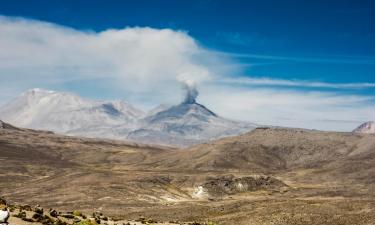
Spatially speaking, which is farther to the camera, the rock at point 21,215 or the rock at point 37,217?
the rock at point 37,217

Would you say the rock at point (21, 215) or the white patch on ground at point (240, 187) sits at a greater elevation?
the rock at point (21, 215)

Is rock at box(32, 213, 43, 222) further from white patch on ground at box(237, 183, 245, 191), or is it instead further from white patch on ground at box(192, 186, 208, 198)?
white patch on ground at box(237, 183, 245, 191)

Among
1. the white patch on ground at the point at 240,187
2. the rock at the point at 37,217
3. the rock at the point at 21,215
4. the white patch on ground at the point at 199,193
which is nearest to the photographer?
the rock at the point at 21,215

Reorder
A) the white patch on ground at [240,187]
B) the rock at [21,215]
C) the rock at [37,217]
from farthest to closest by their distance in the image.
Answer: the white patch on ground at [240,187] < the rock at [37,217] < the rock at [21,215]

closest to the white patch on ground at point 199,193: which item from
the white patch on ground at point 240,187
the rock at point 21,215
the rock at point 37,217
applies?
the white patch on ground at point 240,187

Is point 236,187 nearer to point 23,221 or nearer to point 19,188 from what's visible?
point 19,188

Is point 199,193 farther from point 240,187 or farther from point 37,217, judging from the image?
point 37,217

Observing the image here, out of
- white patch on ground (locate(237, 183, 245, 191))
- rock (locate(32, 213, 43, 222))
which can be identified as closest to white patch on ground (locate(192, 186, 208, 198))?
white patch on ground (locate(237, 183, 245, 191))

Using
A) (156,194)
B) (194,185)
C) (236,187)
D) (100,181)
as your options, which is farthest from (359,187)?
(100,181)

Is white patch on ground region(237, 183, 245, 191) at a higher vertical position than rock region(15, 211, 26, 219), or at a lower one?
lower

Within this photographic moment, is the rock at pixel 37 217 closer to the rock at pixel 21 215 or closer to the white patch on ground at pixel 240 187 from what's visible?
the rock at pixel 21 215

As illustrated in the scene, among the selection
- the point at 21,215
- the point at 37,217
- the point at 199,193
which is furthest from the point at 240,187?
the point at 21,215

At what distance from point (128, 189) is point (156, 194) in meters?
9.36

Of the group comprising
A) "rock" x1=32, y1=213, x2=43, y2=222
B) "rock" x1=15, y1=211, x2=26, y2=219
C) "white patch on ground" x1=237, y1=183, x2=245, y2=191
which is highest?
"rock" x1=15, y1=211, x2=26, y2=219
